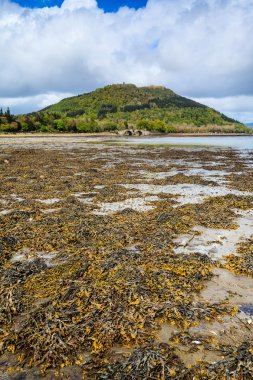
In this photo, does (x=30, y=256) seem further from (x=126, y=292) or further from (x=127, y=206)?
(x=127, y=206)

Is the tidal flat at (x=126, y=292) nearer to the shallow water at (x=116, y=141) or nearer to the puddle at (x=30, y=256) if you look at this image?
the puddle at (x=30, y=256)

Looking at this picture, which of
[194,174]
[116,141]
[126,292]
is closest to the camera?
[126,292]

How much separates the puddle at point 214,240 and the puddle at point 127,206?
2478 millimetres

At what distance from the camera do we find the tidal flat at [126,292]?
3.23 metres

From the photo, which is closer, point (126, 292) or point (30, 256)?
point (126, 292)

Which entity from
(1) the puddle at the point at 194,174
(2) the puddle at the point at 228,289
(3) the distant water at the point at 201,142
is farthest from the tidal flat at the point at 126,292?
(3) the distant water at the point at 201,142

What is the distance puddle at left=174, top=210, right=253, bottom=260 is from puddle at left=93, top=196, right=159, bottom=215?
97.6 inches

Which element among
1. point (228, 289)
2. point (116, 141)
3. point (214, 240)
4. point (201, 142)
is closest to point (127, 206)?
point (214, 240)

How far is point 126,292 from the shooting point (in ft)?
14.6

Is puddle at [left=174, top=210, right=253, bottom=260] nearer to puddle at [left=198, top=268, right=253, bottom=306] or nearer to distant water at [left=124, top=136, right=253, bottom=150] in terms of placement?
puddle at [left=198, top=268, right=253, bottom=306]

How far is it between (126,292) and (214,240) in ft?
10.7

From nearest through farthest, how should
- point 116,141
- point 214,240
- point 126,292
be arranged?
point 126,292, point 214,240, point 116,141

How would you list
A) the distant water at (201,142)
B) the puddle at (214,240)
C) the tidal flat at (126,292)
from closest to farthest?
the tidal flat at (126,292)
the puddle at (214,240)
the distant water at (201,142)

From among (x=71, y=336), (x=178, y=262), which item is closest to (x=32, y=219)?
(x=178, y=262)
